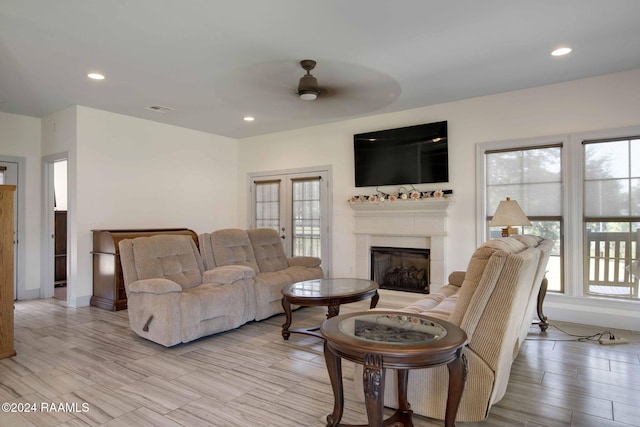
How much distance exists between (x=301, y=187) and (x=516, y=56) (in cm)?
384

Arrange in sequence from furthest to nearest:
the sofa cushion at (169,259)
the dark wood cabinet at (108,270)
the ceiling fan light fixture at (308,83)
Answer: the dark wood cabinet at (108,270), the sofa cushion at (169,259), the ceiling fan light fixture at (308,83)

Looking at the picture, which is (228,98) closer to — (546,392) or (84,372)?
(84,372)

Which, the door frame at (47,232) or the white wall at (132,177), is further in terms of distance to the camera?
the door frame at (47,232)

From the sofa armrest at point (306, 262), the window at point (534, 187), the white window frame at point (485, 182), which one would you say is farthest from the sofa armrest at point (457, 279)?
the sofa armrest at point (306, 262)

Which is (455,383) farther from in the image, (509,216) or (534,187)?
(534,187)

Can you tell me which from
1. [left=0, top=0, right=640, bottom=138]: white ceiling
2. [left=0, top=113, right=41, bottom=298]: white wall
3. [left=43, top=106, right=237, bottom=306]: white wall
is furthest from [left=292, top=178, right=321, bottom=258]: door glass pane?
[left=0, top=113, right=41, bottom=298]: white wall

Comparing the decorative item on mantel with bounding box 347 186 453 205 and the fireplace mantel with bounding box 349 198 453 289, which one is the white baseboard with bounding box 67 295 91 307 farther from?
the decorative item on mantel with bounding box 347 186 453 205

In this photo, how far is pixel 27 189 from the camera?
18.4 feet

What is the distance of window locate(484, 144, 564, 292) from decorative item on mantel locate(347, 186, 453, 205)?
581 millimetres

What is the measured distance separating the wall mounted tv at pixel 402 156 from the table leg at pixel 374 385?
383cm

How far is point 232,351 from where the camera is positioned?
3438 millimetres

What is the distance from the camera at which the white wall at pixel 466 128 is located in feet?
13.4

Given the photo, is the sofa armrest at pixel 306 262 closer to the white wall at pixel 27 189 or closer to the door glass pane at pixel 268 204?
the door glass pane at pixel 268 204

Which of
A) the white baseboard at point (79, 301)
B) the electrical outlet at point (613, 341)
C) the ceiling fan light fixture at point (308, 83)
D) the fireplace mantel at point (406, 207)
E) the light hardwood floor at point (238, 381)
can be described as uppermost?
the ceiling fan light fixture at point (308, 83)
